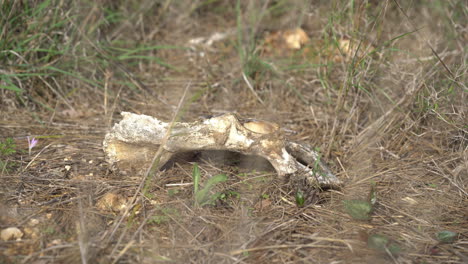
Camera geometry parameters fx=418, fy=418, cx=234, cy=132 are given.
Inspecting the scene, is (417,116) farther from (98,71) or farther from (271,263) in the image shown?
(98,71)

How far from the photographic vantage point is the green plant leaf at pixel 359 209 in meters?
1.83

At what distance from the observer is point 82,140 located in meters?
2.43

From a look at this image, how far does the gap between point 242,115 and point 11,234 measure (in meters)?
1.57

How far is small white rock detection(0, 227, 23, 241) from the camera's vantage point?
5.29 feet

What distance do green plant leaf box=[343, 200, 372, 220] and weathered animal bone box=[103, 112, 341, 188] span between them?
0.21m

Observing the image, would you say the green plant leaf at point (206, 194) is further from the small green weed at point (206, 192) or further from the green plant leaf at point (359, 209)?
the green plant leaf at point (359, 209)

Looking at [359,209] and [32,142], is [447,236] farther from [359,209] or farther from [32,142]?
[32,142]

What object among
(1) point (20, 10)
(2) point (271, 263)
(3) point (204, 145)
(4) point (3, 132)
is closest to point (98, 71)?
(1) point (20, 10)

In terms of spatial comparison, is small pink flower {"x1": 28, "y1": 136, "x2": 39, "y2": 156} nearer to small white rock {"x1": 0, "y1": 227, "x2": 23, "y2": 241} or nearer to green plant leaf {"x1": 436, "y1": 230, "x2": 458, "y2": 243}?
small white rock {"x1": 0, "y1": 227, "x2": 23, "y2": 241}

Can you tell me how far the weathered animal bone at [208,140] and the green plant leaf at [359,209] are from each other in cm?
21

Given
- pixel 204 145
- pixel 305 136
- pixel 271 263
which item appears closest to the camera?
pixel 271 263

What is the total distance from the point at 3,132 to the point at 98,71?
819 mm

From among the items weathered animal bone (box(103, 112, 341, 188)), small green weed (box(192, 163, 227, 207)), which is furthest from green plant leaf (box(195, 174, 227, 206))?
weathered animal bone (box(103, 112, 341, 188))

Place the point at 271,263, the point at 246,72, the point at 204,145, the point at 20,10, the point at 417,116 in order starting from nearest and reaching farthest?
the point at 271,263, the point at 204,145, the point at 417,116, the point at 20,10, the point at 246,72
